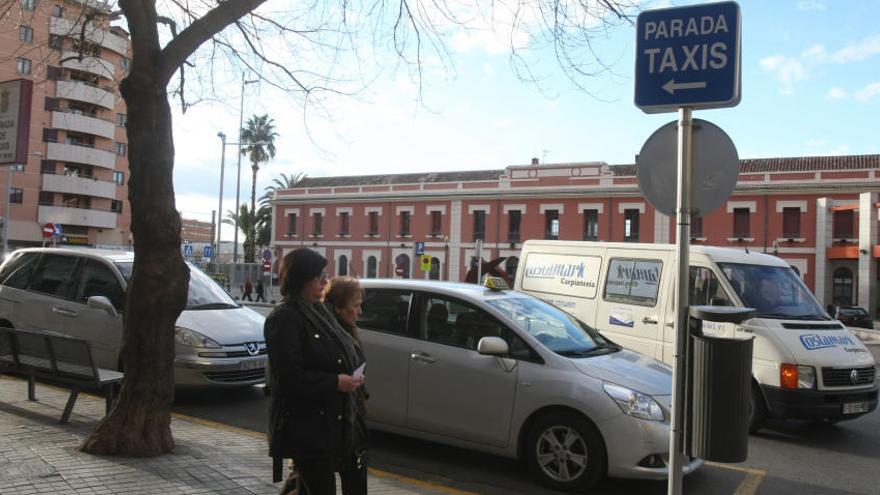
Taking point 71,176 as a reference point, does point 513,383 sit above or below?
below

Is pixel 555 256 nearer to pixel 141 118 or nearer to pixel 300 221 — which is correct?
pixel 141 118

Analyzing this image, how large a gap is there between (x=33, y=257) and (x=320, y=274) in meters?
8.01

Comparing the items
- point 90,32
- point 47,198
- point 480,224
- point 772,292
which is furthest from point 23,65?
point 47,198

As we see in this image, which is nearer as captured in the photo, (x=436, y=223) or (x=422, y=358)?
(x=422, y=358)

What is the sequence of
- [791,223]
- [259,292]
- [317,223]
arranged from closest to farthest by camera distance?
[259,292]
[791,223]
[317,223]

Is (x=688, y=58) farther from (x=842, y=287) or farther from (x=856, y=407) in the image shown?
(x=842, y=287)

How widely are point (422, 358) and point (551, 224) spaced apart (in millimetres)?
41785

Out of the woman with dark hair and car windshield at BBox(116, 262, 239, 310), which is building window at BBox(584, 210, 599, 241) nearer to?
car windshield at BBox(116, 262, 239, 310)

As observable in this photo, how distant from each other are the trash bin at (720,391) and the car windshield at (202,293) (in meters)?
6.58

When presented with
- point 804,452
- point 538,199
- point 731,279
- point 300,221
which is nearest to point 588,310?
point 731,279

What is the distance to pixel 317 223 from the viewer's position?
187 feet

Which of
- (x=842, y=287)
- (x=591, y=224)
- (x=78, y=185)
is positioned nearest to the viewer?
(x=842, y=287)

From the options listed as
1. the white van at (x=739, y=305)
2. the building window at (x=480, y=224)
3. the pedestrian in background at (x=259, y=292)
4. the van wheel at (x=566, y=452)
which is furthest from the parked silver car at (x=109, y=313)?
the building window at (x=480, y=224)

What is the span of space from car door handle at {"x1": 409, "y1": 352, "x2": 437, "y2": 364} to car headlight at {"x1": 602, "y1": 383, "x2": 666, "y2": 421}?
1.54 m
